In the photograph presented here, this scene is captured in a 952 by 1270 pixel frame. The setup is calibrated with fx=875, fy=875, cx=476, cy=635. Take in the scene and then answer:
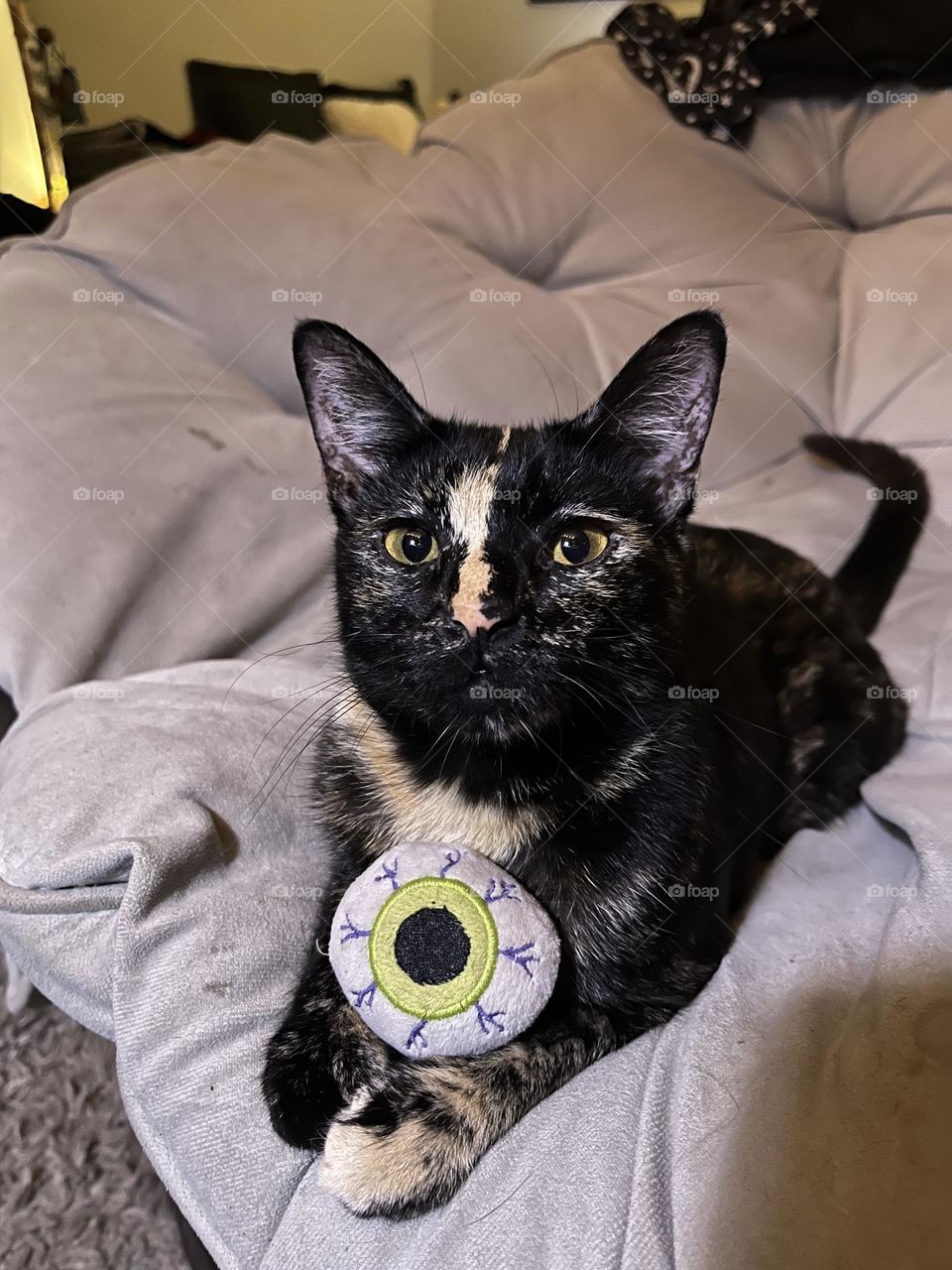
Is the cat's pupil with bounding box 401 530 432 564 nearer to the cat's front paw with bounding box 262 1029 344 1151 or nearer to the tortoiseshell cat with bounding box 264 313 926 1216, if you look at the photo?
the tortoiseshell cat with bounding box 264 313 926 1216

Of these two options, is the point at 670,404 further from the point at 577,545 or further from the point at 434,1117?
the point at 434,1117

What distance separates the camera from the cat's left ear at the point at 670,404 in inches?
33.9

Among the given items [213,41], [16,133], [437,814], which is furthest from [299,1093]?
[213,41]

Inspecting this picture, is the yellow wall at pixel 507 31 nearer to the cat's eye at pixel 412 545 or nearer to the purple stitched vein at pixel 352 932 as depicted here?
the cat's eye at pixel 412 545

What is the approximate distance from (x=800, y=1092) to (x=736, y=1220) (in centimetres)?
15

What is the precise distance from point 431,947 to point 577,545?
0.39 meters

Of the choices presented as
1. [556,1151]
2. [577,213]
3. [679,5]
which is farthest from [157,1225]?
[679,5]

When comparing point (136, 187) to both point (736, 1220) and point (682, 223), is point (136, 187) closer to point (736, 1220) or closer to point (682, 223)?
point (682, 223)

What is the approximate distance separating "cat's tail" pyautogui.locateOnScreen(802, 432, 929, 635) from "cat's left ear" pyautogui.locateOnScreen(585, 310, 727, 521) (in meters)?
0.68

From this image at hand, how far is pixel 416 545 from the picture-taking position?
Answer: 86 centimetres

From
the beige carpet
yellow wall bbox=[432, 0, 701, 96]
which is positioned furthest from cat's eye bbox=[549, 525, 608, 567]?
yellow wall bbox=[432, 0, 701, 96]

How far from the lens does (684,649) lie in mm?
1029

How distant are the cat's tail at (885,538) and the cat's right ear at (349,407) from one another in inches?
34.8

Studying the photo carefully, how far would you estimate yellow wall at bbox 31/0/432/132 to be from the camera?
1.66m
